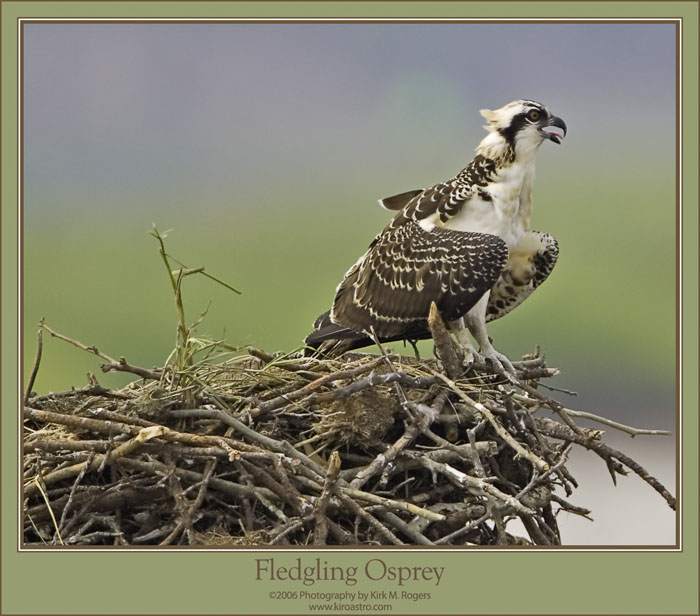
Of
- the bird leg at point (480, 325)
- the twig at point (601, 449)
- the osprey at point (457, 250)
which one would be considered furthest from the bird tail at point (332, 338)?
the twig at point (601, 449)

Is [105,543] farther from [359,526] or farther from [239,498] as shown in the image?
[359,526]

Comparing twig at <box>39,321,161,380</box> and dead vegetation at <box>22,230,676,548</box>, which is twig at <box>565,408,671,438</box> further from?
twig at <box>39,321,161,380</box>

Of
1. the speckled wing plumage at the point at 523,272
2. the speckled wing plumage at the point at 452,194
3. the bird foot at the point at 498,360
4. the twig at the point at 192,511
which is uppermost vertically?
the speckled wing plumage at the point at 452,194

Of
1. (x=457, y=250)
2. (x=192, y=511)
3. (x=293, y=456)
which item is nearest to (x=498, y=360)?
(x=457, y=250)

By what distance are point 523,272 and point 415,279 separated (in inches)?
21.8

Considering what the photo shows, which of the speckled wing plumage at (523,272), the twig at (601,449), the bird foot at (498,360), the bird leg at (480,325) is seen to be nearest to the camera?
the twig at (601,449)

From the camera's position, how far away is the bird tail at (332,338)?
3.69 meters

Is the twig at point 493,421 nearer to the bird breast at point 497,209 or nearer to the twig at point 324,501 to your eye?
the twig at point 324,501

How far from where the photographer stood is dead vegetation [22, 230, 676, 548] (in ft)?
9.41

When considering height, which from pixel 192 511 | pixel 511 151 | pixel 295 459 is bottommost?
pixel 192 511

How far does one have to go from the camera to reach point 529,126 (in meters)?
3.61

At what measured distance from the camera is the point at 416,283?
3.58 meters

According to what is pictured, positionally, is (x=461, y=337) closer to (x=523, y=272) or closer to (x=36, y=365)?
(x=523, y=272)

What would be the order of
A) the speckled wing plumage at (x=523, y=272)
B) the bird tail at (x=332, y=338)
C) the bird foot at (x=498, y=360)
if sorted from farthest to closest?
the speckled wing plumage at (x=523, y=272)
the bird tail at (x=332, y=338)
the bird foot at (x=498, y=360)
